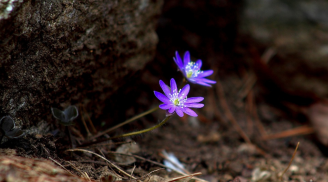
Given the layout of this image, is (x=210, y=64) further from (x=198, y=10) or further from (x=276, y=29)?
(x=276, y=29)

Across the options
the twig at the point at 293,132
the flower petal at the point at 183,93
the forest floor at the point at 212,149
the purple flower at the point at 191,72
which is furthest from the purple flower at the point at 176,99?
the twig at the point at 293,132

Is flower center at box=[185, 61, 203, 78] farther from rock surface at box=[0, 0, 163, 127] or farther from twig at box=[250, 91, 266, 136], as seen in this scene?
twig at box=[250, 91, 266, 136]

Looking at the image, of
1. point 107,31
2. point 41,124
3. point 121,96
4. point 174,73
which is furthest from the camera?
point 174,73

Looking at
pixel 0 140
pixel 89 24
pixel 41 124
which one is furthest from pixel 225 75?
pixel 0 140

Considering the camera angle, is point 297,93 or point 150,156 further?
point 297,93

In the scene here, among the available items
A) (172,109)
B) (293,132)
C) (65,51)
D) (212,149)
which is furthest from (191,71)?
(293,132)

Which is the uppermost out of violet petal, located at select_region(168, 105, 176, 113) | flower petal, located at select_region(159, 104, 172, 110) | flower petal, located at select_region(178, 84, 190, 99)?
flower petal, located at select_region(178, 84, 190, 99)

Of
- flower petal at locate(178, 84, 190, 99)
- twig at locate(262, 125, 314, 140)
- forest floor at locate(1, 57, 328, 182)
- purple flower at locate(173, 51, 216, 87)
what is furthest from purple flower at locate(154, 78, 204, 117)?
twig at locate(262, 125, 314, 140)
